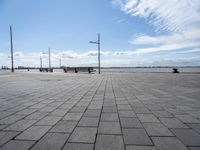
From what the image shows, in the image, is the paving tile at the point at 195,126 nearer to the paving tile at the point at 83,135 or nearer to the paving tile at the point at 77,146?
the paving tile at the point at 83,135

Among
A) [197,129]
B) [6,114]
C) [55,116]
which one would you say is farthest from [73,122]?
[197,129]

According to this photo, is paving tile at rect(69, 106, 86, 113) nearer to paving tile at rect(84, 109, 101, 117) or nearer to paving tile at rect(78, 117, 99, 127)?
paving tile at rect(84, 109, 101, 117)

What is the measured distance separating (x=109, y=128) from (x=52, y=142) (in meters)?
1.27

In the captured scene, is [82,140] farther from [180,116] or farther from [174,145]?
[180,116]

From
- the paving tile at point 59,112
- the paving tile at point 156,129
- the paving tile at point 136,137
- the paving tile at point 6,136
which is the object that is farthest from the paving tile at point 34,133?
the paving tile at point 156,129

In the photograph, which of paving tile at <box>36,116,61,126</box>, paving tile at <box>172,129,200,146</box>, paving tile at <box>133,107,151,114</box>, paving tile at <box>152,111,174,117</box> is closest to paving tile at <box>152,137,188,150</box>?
paving tile at <box>172,129,200,146</box>

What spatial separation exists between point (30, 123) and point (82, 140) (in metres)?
1.65

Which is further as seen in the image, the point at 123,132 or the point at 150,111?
the point at 150,111

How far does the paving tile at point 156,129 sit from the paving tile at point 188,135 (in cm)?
17

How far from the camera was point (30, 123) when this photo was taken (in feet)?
13.3

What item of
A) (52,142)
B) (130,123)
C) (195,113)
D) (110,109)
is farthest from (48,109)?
(195,113)

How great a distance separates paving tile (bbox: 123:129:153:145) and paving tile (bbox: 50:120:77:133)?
1.19 metres

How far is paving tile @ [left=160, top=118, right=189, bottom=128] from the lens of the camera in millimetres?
3816

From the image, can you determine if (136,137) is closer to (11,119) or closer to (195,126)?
(195,126)
